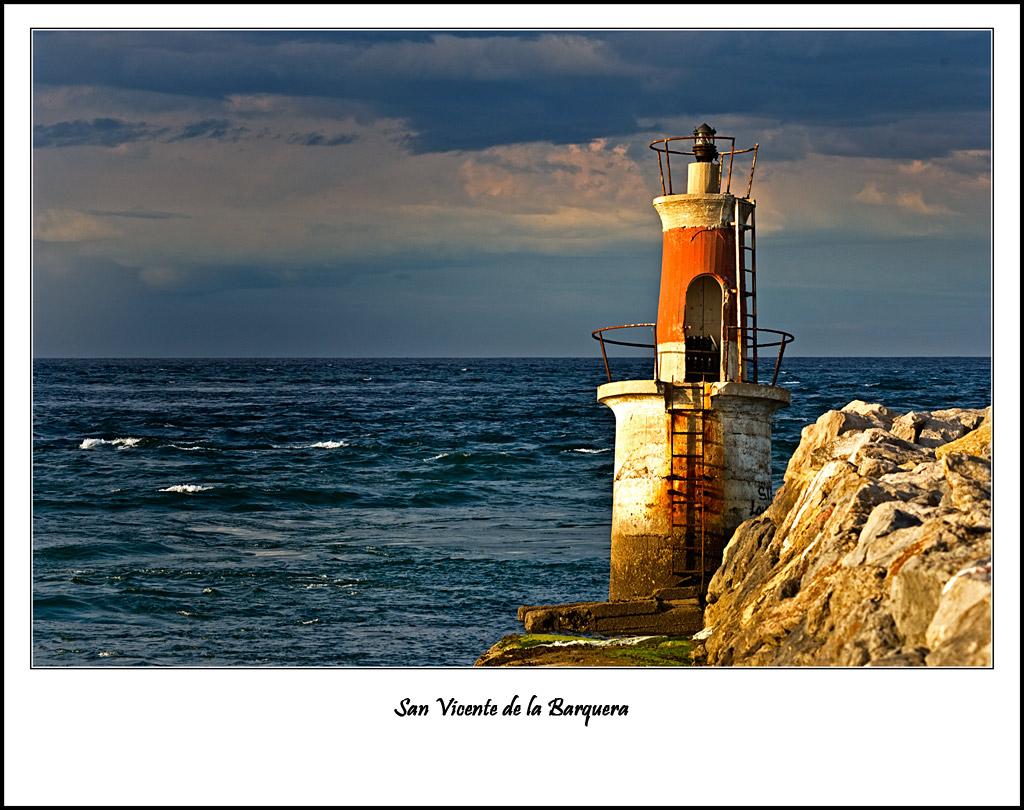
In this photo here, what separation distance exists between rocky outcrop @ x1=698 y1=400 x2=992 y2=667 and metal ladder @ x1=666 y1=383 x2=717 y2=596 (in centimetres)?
83

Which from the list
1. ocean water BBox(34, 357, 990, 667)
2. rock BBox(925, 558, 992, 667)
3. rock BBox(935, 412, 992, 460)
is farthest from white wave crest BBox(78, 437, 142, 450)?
rock BBox(925, 558, 992, 667)

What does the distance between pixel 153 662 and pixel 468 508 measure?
16165 mm

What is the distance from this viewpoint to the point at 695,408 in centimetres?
2002

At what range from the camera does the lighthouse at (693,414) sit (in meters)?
20.0

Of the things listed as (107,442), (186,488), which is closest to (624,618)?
(186,488)

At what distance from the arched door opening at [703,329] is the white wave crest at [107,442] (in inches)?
1159

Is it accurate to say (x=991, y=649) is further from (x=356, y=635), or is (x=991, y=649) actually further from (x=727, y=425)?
(x=356, y=635)

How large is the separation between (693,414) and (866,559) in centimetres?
645

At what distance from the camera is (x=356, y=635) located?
2098 cm

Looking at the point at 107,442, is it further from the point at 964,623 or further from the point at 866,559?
the point at 964,623

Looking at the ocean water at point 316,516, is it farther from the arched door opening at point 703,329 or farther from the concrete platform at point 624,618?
the arched door opening at point 703,329

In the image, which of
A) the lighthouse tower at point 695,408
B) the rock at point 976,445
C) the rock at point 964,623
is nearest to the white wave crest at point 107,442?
the lighthouse tower at point 695,408
